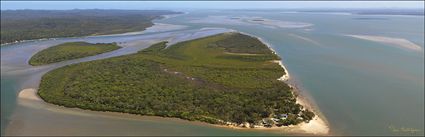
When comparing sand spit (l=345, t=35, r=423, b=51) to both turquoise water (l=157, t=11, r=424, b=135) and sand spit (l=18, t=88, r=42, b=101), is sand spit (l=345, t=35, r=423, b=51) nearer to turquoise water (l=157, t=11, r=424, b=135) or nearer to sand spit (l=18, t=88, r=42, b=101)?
turquoise water (l=157, t=11, r=424, b=135)

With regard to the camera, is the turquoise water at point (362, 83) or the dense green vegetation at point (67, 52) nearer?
the turquoise water at point (362, 83)

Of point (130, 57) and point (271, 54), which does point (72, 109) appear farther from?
point (271, 54)

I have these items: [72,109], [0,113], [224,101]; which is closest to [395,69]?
[224,101]

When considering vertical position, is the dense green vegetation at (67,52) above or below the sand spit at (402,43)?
below

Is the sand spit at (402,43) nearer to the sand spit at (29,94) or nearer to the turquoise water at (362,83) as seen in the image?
the turquoise water at (362,83)

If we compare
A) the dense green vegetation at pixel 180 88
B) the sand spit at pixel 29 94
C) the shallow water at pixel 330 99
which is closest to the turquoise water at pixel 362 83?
the shallow water at pixel 330 99

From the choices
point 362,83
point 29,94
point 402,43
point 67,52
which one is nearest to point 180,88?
point 29,94
